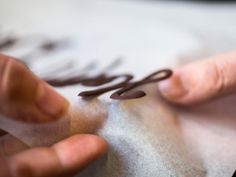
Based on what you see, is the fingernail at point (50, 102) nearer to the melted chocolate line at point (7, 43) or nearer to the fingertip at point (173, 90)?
the fingertip at point (173, 90)

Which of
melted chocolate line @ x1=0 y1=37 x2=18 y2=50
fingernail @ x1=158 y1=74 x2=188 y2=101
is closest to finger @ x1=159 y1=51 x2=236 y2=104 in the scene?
fingernail @ x1=158 y1=74 x2=188 y2=101

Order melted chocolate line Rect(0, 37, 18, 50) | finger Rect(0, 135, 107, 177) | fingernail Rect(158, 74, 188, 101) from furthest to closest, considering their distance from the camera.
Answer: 1. melted chocolate line Rect(0, 37, 18, 50)
2. fingernail Rect(158, 74, 188, 101)
3. finger Rect(0, 135, 107, 177)

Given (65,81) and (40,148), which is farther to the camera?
(65,81)

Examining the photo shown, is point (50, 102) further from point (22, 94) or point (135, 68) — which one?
point (135, 68)

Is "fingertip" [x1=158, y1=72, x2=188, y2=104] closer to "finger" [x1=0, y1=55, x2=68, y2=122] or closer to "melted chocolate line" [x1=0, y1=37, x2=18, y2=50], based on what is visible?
"finger" [x1=0, y1=55, x2=68, y2=122]

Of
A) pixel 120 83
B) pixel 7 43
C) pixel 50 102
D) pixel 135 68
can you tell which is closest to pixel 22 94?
pixel 50 102
